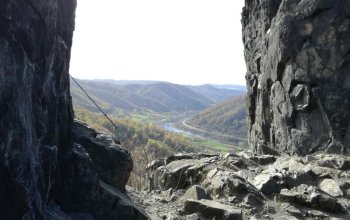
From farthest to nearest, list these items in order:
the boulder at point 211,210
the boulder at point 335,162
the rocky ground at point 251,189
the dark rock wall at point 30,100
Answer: the boulder at point 335,162 < the rocky ground at point 251,189 < the boulder at point 211,210 < the dark rock wall at point 30,100

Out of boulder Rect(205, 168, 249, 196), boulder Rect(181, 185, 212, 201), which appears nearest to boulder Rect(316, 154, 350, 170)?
boulder Rect(205, 168, 249, 196)

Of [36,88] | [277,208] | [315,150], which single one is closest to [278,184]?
[277,208]

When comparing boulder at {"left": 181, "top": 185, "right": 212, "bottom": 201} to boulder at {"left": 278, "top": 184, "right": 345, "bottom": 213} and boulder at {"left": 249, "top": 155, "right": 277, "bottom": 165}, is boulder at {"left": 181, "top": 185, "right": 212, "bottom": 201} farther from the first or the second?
boulder at {"left": 249, "top": 155, "right": 277, "bottom": 165}

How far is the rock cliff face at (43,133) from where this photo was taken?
293 inches

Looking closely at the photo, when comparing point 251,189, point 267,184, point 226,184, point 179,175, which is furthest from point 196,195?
point 179,175

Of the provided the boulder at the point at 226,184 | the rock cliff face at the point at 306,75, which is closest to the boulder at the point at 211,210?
the boulder at the point at 226,184

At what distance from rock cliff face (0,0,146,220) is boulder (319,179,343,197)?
25.3 feet

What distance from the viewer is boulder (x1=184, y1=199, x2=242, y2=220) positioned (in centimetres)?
1202

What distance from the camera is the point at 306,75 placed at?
21.1 metres

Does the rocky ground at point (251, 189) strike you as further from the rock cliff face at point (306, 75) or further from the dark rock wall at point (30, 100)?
the dark rock wall at point (30, 100)

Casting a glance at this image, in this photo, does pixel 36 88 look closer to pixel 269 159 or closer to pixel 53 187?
pixel 53 187

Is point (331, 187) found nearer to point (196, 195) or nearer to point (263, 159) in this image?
point (263, 159)

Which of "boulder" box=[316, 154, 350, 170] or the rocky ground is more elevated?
"boulder" box=[316, 154, 350, 170]

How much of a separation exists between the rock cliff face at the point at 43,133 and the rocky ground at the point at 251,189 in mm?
2088
